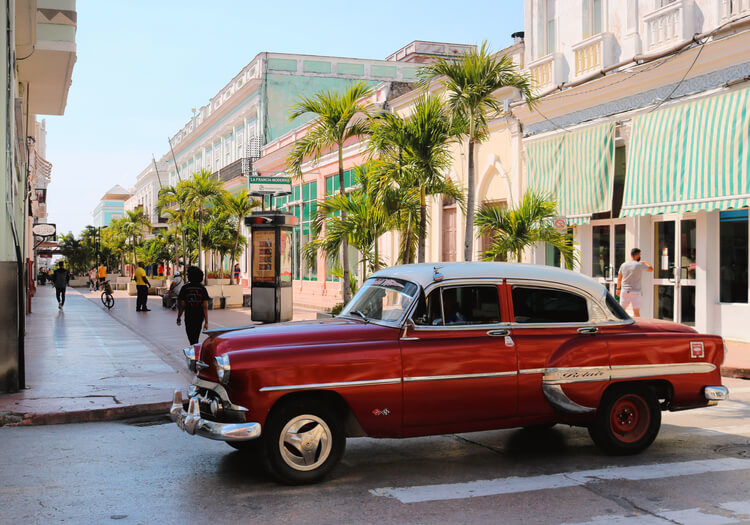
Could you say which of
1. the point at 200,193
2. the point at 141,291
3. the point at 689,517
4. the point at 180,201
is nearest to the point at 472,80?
the point at 689,517

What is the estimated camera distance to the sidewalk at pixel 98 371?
879cm

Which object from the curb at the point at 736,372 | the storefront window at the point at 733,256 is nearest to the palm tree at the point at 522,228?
the storefront window at the point at 733,256

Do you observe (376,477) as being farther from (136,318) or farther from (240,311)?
(240,311)

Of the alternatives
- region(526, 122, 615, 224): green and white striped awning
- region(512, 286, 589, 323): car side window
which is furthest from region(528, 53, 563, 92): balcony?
region(512, 286, 589, 323): car side window

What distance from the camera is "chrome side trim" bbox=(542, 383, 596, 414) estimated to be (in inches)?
250

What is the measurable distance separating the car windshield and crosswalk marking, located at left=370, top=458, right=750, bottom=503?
4.36 ft

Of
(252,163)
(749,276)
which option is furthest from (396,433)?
(252,163)

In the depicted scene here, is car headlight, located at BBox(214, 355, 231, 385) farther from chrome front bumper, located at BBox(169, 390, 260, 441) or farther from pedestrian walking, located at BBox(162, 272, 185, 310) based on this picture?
pedestrian walking, located at BBox(162, 272, 185, 310)

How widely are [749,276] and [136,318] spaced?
17.2 meters

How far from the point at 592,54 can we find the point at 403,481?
14.0 m

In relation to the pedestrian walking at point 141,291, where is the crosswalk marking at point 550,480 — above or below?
below

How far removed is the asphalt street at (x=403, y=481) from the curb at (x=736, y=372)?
3.80 m

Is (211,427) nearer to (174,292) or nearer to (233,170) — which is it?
(174,292)

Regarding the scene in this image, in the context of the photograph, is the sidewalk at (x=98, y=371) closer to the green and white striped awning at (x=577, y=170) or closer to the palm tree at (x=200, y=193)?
the green and white striped awning at (x=577, y=170)
